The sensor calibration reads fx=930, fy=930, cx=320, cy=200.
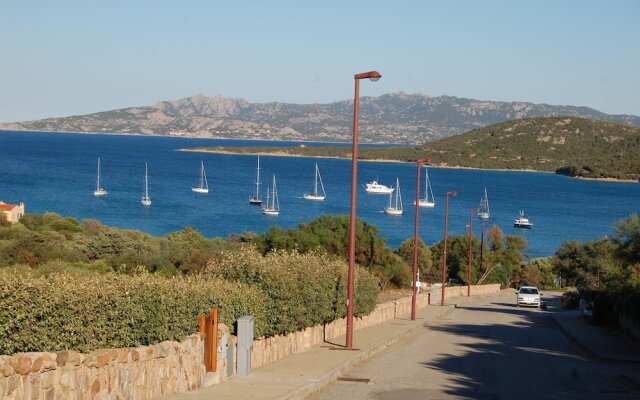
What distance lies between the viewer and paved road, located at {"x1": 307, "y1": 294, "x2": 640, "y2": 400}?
16.9m

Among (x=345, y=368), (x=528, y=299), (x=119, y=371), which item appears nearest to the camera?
(x=119, y=371)

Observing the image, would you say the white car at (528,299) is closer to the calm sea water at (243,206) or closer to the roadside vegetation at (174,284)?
the roadside vegetation at (174,284)

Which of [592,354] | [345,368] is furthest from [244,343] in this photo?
[592,354]

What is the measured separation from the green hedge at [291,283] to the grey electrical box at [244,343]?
2.40 m

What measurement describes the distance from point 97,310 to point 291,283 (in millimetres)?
8255

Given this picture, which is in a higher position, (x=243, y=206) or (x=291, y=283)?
(x=291, y=283)

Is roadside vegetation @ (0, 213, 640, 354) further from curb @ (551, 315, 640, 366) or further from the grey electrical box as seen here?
curb @ (551, 315, 640, 366)

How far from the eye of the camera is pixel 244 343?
16.5 m

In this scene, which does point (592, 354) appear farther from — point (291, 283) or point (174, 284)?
point (174, 284)

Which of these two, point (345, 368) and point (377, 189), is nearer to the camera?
point (345, 368)

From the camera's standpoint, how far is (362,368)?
65.8 feet

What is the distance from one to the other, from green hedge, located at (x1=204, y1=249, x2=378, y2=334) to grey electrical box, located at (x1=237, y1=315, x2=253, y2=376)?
7.86 feet

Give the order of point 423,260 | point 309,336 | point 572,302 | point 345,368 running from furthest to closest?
point 423,260 < point 572,302 < point 309,336 < point 345,368

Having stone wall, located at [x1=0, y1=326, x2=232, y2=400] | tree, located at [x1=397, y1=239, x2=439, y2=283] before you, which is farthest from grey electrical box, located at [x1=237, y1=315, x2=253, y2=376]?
tree, located at [x1=397, y1=239, x2=439, y2=283]
